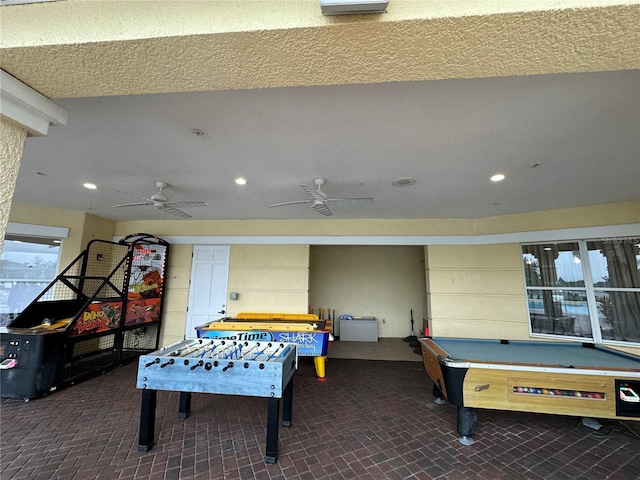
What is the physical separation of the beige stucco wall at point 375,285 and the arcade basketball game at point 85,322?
403 cm

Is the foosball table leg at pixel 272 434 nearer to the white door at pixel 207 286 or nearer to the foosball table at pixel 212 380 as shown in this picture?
the foosball table at pixel 212 380

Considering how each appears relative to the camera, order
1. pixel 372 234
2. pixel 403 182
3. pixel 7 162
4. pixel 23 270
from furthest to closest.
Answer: pixel 372 234 < pixel 23 270 < pixel 403 182 < pixel 7 162

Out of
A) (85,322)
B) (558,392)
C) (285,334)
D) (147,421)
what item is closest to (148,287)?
(85,322)

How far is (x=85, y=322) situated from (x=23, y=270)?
2.13m

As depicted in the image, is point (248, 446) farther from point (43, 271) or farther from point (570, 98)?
point (43, 271)

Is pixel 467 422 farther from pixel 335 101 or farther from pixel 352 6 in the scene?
pixel 352 6

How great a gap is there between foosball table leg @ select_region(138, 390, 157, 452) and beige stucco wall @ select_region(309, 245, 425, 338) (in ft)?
17.2

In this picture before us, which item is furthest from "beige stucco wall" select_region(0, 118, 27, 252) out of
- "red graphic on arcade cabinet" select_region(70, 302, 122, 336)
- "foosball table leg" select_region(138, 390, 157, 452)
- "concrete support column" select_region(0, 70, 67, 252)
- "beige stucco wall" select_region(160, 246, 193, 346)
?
"beige stucco wall" select_region(160, 246, 193, 346)

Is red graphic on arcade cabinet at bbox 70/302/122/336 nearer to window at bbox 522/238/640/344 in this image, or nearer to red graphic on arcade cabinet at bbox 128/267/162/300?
red graphic on arcade cabinet at bbox 128/267/162/300

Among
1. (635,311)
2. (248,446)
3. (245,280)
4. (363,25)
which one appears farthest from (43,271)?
(635,311)

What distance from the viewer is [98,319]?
4.23m

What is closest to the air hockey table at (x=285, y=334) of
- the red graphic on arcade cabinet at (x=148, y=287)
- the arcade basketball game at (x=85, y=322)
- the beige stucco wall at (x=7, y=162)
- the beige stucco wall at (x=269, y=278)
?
the beige stucco wall at (x=269, y=278)

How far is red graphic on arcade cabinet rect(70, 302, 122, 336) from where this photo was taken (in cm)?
393

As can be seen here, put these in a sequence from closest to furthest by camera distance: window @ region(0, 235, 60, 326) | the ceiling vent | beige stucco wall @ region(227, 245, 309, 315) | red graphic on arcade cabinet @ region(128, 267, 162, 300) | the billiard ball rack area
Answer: the ceiling vent, the billiard ball rack area, window @ region(0, 235, 60, 326), red graphic on arcade cabinet @ region(128, 267, 162, 300), beige stucco wall @ region(227, 245, 309, 315)
